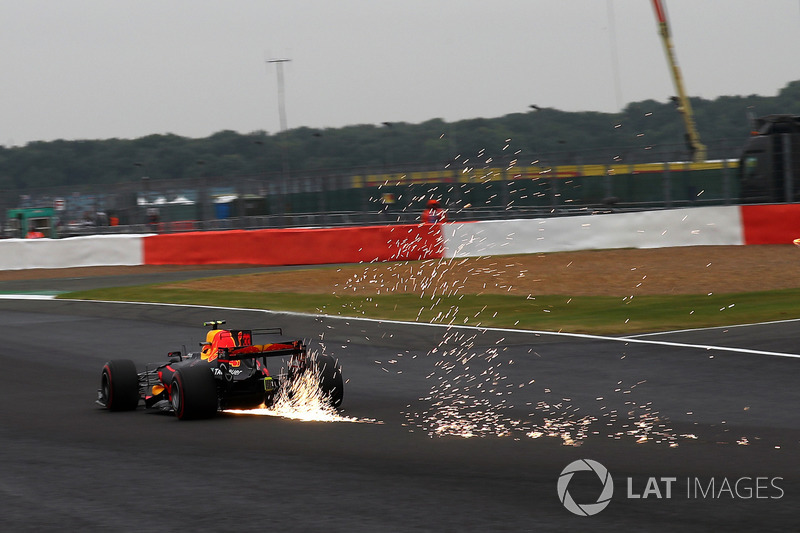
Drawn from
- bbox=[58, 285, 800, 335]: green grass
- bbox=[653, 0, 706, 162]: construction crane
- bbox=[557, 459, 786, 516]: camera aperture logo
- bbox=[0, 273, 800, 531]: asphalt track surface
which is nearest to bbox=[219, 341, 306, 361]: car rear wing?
bbox=[0, 273, 800, 531]: asphalt track surface

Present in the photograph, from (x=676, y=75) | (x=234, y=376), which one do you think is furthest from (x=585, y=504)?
(x=676, y=75)

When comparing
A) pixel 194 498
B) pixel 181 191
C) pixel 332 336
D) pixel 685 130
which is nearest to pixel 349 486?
pixel 194 498

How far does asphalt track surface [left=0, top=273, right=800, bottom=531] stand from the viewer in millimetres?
5348

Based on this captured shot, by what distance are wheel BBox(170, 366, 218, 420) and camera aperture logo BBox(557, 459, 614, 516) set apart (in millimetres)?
3378

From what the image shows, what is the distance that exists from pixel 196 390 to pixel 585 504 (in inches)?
162

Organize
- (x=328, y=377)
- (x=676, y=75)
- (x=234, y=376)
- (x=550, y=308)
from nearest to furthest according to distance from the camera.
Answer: (x=234, y=376) < (x=328, y=377) < (x=550, y=308) < (x=676, y=75)

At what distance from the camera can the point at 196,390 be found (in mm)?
8609

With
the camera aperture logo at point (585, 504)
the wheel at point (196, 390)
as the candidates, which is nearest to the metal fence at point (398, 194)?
the wheel at point (196, 390)

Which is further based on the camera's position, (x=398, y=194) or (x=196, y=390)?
(x=398, y=194)

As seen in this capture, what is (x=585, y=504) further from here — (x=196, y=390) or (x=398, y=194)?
(x=398, y=194)

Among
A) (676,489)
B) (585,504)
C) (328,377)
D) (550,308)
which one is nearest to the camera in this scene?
(585,504)

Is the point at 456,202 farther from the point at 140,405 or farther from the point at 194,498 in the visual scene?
the point at 194,498

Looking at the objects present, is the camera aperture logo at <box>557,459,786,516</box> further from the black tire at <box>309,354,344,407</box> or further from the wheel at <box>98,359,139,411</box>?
the wheel at <box>98,359,139,411</box>

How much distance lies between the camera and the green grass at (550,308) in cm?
1411
